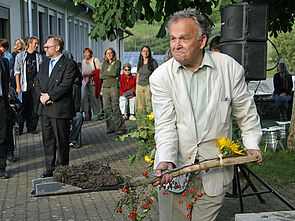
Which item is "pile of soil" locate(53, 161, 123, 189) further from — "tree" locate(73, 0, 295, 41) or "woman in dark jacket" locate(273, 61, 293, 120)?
"woman in dark jacket" locate(273, 61, 293, 120)

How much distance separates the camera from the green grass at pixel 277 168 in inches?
341

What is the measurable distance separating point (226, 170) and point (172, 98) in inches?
24.4

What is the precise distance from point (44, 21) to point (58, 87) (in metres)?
13.9

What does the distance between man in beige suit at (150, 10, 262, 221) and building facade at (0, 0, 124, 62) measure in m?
7.37

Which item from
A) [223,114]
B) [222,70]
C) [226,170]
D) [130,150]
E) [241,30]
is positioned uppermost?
[241,30]

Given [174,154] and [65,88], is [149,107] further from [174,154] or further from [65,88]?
[174,154]

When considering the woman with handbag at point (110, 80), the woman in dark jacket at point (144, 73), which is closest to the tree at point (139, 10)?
the woman in dark jacket at point (144, 73)

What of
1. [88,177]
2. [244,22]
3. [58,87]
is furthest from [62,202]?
[244,22]

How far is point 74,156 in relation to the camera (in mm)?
10664

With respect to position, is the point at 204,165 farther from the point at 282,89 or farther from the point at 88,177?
the point at 282,89

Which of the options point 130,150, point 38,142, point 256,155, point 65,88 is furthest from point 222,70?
point 38,142

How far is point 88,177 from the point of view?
24.8ft

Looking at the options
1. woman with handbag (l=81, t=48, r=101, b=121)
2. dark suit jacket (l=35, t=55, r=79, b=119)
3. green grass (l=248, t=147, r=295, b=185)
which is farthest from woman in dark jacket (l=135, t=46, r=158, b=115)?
dark suit jacket (l=35, t=55, r=79, b=119)

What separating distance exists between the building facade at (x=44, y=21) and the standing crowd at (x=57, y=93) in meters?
1.14
